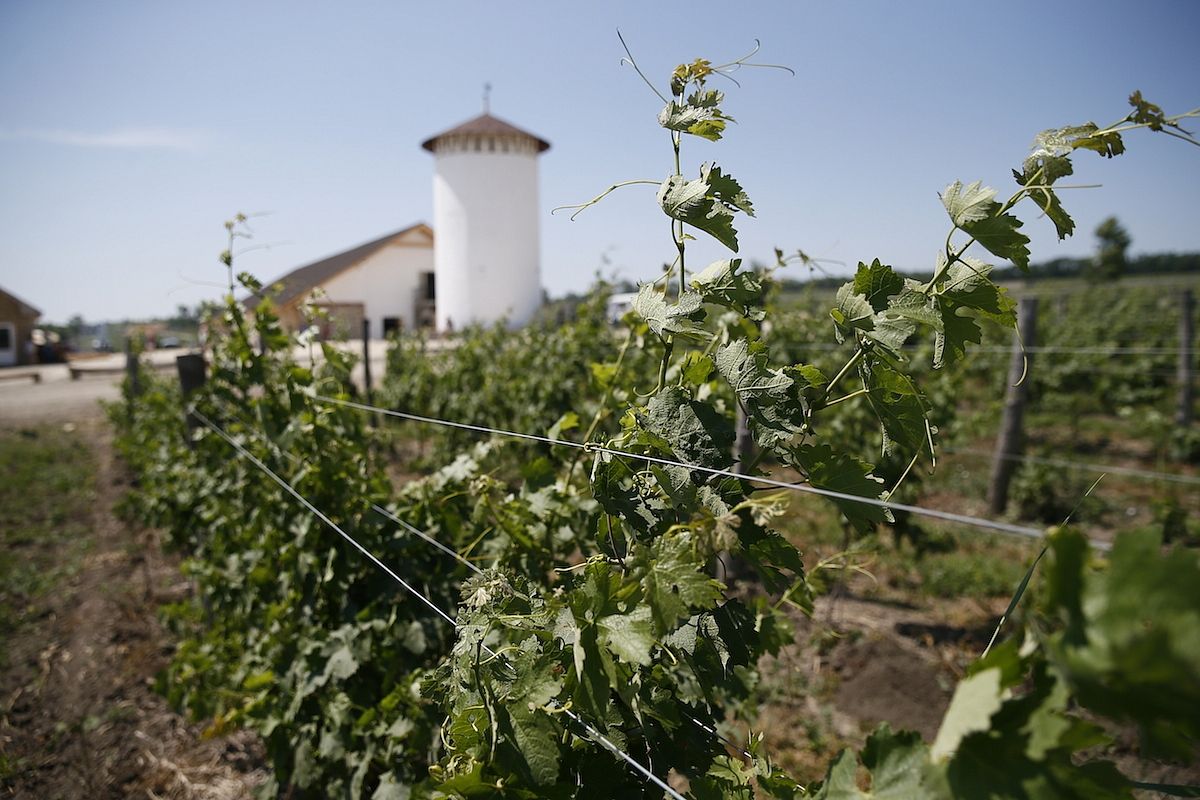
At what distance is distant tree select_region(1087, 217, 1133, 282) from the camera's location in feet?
133

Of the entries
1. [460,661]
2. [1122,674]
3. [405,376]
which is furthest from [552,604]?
[405,376]

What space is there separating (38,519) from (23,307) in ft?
105

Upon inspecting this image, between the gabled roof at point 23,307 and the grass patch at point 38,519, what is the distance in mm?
25835

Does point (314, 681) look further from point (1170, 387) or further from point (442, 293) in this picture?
point (442, 293)

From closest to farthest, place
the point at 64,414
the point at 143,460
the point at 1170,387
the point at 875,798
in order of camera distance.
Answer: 1. the point at 875,798
2. the point at 143,460
3. the point at 1170,387
4. the point at 64,414

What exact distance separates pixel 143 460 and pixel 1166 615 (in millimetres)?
7443

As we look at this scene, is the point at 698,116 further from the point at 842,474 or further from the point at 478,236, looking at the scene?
the point at 478,236

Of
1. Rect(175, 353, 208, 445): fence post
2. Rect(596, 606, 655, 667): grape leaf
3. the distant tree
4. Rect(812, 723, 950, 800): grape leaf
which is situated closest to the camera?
Rect(812, 723, 950, 800): grape leaf

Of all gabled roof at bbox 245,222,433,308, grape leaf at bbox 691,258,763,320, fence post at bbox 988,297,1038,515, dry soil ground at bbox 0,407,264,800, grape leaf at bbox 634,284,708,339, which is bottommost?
dry soil ground at bbox 0,407,264,800

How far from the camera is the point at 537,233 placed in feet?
105

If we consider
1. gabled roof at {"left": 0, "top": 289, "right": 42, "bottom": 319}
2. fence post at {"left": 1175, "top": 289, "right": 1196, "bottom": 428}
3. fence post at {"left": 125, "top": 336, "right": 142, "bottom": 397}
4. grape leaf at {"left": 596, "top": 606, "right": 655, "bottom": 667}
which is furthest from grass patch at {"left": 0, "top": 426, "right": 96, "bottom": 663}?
gabled roof at {"left": 0, "top": 289, "right": 42, "bottom": 319}

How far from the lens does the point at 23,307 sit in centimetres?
3102

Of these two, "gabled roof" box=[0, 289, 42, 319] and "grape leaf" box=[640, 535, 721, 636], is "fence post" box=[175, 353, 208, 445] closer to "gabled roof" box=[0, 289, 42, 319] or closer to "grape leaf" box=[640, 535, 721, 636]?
"grape leaf" box=[640, 535, 721, 636]

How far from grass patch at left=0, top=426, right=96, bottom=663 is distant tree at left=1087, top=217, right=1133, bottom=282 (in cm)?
4596
